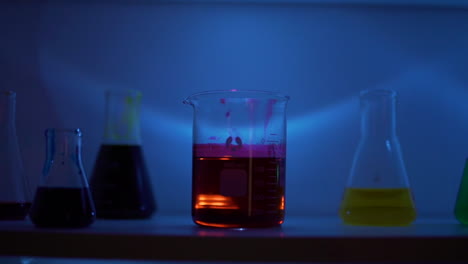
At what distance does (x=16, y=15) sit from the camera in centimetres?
118

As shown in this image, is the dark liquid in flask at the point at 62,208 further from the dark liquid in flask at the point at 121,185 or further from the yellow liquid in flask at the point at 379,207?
the yellow liquid in flask at the point at 379,207

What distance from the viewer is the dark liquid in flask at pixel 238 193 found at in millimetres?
814

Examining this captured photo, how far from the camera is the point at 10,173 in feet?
3.29

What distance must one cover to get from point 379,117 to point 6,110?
0.88 m

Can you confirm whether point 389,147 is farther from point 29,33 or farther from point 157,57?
point 29,33

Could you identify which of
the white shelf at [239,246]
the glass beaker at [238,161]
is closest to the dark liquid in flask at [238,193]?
the glass beaker at [238,161]

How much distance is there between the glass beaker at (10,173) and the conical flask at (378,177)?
0.71 metres

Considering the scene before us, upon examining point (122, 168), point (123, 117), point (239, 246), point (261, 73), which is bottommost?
point (239, 246)

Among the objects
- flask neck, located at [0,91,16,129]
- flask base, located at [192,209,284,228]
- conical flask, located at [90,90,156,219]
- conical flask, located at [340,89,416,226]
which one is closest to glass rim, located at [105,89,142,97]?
conical flask, located at [90,90,156,219]

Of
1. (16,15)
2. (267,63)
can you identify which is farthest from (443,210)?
(16,15)

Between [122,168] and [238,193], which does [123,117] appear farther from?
[238,193]

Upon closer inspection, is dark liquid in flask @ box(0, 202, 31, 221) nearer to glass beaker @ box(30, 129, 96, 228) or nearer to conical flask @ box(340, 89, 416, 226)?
glass beaker @ box(30, 129, 96, 228)

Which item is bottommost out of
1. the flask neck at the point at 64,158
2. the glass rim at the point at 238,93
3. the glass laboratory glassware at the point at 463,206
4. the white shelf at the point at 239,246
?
the white shelf at the point at 239,246

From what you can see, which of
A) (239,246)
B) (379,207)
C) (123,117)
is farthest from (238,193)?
(123,117)
